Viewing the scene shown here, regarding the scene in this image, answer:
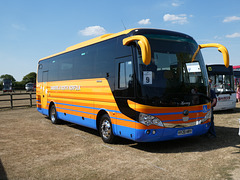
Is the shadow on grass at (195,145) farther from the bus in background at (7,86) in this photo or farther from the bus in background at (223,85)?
the bus in background at (7,86)

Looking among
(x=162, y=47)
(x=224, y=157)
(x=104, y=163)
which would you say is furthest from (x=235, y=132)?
(x=104, y=163)

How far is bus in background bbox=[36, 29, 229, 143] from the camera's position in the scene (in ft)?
21.3

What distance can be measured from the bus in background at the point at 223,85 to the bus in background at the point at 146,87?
7455mm

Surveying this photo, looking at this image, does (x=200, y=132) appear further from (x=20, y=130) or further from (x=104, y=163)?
(x=20, y=130)

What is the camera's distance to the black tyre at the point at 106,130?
7.70m

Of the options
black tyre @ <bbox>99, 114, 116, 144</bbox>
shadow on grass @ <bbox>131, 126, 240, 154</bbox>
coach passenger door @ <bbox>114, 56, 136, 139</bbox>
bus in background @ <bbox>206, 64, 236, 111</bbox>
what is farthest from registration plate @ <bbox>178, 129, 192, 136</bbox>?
bus in background @ <bbox>206, 64, 236, 111</bbox>

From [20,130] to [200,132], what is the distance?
7196 mm

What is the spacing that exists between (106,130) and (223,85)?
9548mm

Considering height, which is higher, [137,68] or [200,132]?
[137,68]

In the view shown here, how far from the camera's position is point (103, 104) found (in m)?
8.04

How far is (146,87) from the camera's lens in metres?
6.49

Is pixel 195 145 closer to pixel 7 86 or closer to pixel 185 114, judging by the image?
pixel 185 114

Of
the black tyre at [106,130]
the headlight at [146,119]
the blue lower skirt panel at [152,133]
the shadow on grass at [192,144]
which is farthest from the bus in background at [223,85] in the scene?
the headlight at [146,119]

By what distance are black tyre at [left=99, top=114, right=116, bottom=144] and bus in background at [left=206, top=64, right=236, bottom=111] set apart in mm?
8493
